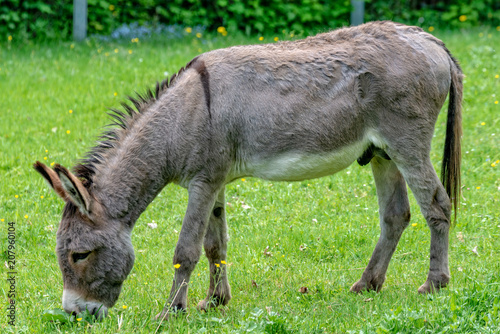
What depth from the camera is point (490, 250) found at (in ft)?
16.8

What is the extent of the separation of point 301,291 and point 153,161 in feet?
4.85

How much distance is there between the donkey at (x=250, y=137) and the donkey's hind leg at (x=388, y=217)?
0.96ft

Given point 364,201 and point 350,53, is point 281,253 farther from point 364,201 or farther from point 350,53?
point 350,53

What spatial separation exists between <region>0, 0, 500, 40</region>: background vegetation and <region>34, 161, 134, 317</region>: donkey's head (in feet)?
25.7

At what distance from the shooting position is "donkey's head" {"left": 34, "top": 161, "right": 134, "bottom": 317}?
3982mm

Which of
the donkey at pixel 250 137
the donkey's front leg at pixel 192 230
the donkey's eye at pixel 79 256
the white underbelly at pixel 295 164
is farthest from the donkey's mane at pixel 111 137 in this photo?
the white underbelly at pixel 295 164

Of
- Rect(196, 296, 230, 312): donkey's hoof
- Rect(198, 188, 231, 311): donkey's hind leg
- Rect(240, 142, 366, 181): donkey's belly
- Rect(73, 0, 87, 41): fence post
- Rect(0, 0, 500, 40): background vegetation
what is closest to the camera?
Rect(240, 142, 366, 181): donkey's belly

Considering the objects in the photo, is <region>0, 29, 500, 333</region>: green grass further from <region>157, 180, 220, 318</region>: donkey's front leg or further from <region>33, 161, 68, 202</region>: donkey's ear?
<region>33, 161, 68, 202</region>: donkey's ear

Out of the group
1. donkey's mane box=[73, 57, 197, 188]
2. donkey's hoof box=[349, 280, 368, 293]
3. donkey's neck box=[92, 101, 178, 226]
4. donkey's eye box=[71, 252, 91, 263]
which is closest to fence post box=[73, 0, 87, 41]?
donkey's mane box=[73, 57, 197, 188]

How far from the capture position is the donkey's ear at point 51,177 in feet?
12.2

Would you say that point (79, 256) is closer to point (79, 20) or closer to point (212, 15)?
point (79, 20)

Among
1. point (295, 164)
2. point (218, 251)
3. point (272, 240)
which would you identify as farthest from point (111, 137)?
point (272, 240)

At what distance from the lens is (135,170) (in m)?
4.19

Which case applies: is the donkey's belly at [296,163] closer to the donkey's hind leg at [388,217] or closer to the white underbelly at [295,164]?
the white underbelly at [295,164]
